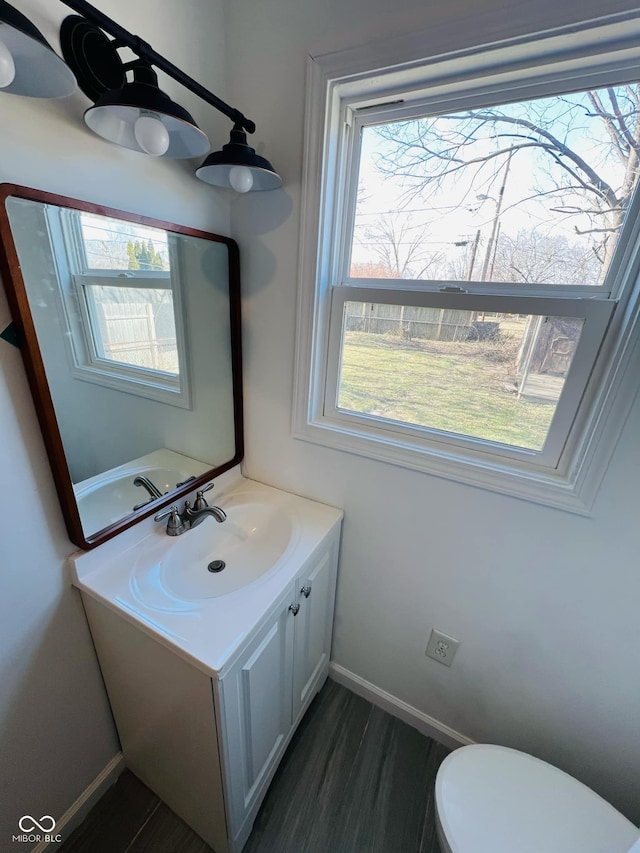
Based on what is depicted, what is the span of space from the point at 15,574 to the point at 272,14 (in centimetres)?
157

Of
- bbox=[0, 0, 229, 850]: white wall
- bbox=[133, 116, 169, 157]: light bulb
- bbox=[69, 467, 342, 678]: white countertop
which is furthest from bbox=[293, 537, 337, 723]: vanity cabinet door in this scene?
bbox=[133, 116, 169, 157]: light bulb

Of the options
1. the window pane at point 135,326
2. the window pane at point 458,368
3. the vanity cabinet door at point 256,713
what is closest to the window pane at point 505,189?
the window pane at point 458,368

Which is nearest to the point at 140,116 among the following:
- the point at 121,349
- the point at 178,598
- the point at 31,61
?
the point at 31,61

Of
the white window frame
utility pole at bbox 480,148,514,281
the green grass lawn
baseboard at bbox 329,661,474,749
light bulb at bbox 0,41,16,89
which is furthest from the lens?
baseboard at bbox 329,661,474,749

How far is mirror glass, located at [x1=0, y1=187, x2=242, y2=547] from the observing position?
72 cm

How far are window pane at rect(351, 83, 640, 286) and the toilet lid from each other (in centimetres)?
128

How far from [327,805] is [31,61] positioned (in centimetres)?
199

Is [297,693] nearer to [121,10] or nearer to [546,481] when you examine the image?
[546,481]

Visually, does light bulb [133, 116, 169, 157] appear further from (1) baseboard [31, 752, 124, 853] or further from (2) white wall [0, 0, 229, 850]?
(1) baseboard [31, 752, 124, 853]

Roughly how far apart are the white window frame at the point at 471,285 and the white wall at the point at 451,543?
0.04 meters

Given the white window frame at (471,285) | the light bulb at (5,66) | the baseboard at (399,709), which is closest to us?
the light bulb at (5,66)

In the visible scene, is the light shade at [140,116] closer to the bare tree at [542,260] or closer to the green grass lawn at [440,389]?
the green grass lawn at [440,389]

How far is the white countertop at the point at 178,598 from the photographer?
768 millimetres

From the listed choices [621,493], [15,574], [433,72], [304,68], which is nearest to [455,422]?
[621,493]
